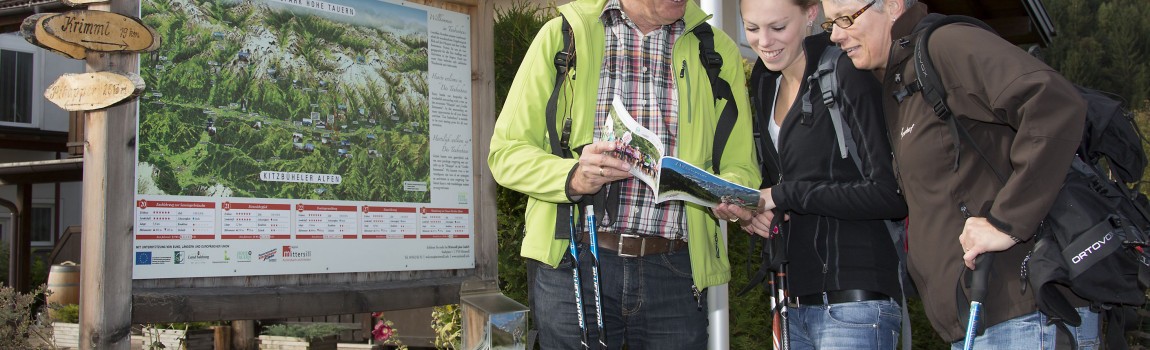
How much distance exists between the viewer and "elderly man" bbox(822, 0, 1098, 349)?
2.13 m

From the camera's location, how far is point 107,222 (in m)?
3.31

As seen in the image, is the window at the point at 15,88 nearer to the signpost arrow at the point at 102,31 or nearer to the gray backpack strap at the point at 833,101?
the signpost arrow at the point at 102,31

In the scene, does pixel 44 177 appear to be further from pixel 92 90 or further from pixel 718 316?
pixel 718 316

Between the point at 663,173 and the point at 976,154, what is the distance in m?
0.81

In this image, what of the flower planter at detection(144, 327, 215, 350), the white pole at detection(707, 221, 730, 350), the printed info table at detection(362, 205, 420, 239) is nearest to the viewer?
the white pole at detection(707, 221, 730, 350)

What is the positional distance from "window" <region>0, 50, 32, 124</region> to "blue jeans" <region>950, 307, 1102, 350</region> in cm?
2315

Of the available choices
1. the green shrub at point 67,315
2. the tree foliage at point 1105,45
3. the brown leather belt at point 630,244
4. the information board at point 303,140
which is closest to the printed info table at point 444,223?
the information board at point 303,140

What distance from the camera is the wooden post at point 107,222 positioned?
3.30 m

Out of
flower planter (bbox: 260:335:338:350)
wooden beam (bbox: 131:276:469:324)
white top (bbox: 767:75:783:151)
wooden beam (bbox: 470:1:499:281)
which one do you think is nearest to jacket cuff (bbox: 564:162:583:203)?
white top (bbox: 767:75:783:151)

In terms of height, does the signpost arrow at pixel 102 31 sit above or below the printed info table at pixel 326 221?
above

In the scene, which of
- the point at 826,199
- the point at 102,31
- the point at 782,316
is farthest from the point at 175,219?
the point at 826,199

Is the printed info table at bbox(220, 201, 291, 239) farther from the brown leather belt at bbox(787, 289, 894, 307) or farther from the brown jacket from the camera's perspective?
the brown jacket

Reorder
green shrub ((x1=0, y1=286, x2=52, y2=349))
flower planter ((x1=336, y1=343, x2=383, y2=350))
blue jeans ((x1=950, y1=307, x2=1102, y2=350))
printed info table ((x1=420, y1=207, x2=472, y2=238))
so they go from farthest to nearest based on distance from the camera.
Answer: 1. flower planter ((x1=336, y1=343, x2=383, y2=350))
2. green shrub ((x1=0, y1=286, x2=52, y2=349))
3. printed info table ((x1=420, y1=207, x2=472, y2=238))
4. blue jeans ((x1=950, y1=307, x2=1102, y2=350))

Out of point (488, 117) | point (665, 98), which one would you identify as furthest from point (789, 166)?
point (488, 117)
